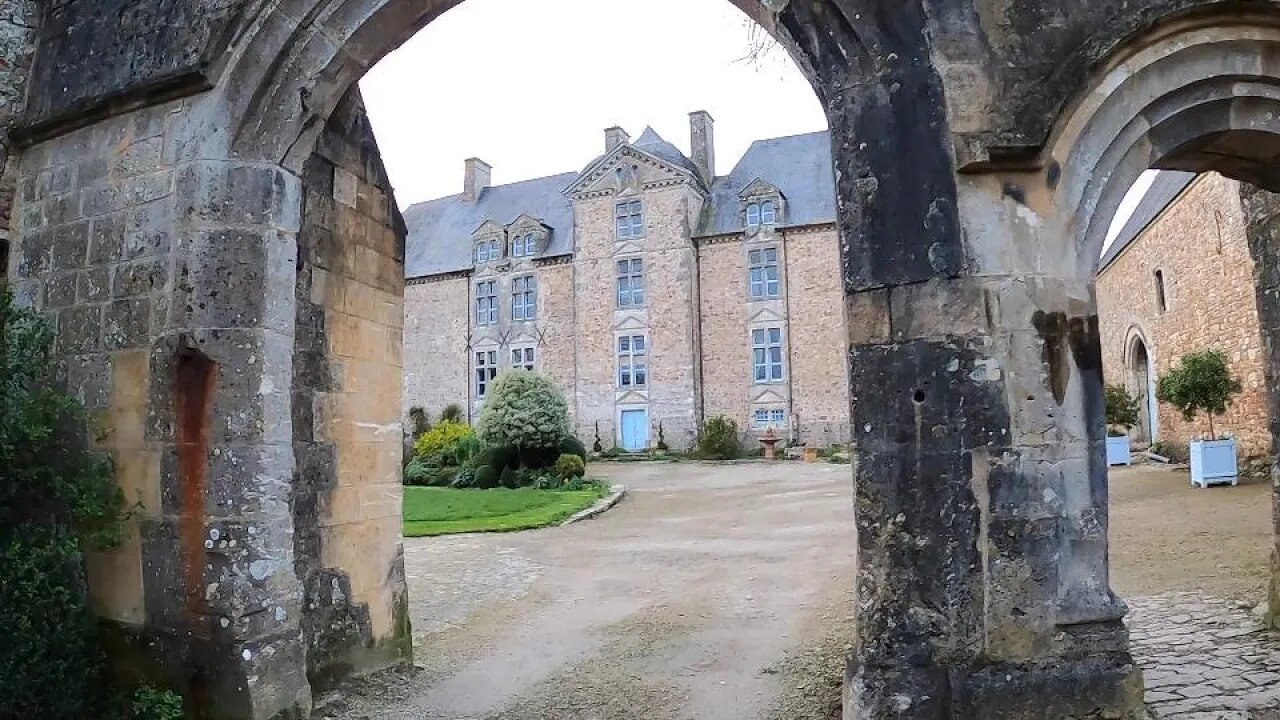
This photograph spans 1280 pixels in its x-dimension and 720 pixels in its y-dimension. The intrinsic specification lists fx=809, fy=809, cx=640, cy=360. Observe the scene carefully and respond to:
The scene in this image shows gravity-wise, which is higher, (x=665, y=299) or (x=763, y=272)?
(x=763, y=272)

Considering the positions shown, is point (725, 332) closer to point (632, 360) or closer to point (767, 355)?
point (767, 355)

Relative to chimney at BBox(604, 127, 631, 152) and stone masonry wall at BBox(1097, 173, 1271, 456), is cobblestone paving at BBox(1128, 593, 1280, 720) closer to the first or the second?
stone masonry wall at BBox(1097, 173, 1271, 456)

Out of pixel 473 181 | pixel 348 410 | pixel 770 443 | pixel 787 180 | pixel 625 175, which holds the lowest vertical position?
pixel 770 443

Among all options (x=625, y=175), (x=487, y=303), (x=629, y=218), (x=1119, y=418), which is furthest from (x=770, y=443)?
(x=487, y=303)

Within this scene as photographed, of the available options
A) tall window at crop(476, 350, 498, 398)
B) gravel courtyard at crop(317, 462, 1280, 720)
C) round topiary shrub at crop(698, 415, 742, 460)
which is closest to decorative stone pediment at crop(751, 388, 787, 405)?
round topiary shrub at crop(698, 415, 742, 460)

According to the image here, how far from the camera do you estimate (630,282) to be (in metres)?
27.8

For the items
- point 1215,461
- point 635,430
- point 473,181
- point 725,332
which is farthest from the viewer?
point 473,181

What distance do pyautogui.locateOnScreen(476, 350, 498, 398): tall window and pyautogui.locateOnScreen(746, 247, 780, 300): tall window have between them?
9843 mm

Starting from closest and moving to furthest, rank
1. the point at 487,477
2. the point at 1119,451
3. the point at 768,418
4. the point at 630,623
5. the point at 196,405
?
the point at 196,405, the point at 630,623, the point at 1119,451, the point at 487,477, the point at 768,418

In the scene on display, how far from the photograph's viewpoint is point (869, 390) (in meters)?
3.20

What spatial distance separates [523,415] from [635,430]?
30.2 ft

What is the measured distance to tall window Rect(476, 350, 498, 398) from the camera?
29.9 m

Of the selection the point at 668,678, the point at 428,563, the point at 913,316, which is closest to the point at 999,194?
the point at 913,316

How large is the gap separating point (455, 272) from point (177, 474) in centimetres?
2778
